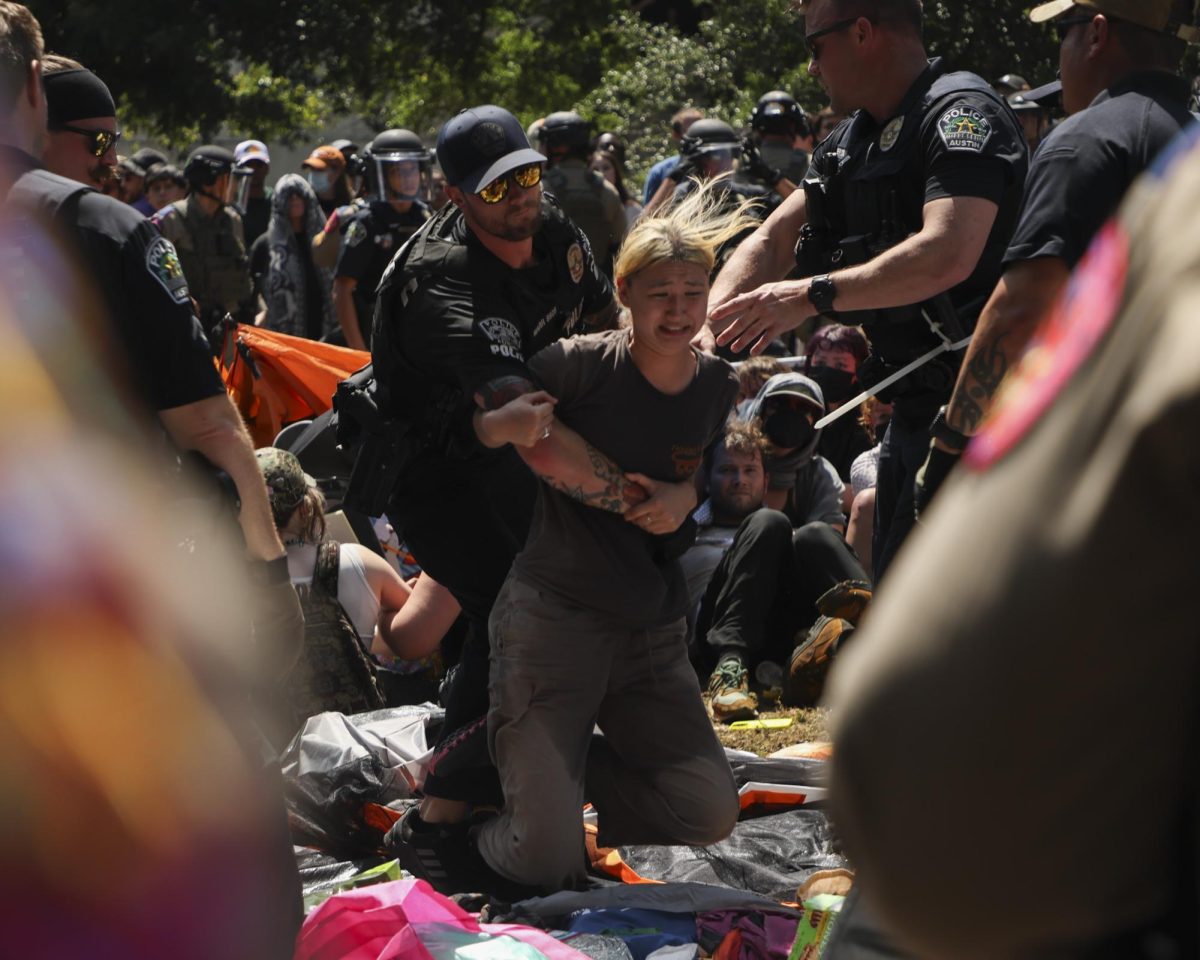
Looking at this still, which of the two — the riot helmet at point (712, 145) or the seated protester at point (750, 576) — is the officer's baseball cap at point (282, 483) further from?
the riot helmet at point (712, 145)

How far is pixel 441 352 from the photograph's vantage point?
14.5 feet

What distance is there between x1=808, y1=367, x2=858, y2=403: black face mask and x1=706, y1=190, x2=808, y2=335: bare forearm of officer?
129 inches

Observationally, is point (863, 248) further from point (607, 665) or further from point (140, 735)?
point (140, 735)

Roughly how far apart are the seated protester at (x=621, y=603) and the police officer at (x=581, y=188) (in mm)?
4823

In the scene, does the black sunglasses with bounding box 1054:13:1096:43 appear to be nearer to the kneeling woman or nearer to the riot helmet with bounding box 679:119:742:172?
the kneeling woman

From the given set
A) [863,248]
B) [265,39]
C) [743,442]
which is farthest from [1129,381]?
[265,39]

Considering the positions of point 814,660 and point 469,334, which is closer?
point 469,334

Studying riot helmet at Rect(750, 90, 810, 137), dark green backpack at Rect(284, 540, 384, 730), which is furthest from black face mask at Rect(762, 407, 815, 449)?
riot helmet at Rect(750, 90, 810, 137)

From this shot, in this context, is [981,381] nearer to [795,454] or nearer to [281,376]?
[795,454]

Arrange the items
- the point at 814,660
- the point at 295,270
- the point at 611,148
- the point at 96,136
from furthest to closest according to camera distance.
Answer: the point at 611,148, the point at 295,270, the point at 814,660, the point at 96,136

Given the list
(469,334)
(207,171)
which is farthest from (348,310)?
(469,334)

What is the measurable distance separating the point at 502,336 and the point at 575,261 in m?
0.54

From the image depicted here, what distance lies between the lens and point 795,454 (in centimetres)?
691

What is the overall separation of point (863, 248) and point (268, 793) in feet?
6.80
